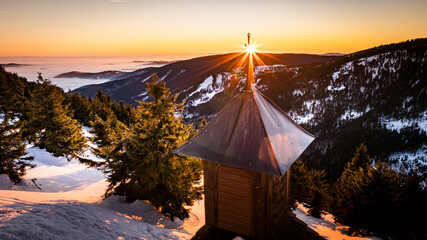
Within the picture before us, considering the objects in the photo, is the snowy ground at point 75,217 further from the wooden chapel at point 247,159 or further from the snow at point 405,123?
the snow at point 405,123

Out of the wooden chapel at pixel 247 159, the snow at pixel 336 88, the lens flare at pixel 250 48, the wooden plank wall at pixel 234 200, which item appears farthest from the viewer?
the snow at pixel 336 88

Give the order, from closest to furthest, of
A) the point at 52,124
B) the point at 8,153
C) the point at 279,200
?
1. the point at 279,200
2. the point at 8,153
3. the point at 52,124

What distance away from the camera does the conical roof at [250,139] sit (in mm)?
6570

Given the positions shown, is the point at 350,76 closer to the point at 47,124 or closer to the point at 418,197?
the point at 418,197

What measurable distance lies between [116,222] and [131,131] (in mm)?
4883

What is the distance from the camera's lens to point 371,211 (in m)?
18.0

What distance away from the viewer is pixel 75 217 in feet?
29.3

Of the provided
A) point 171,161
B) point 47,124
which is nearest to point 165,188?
point 171,161

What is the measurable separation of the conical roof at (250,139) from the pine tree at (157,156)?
439cm

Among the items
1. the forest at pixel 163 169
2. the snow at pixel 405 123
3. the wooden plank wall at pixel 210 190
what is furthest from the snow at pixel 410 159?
the wooden plank wall at pixel 210 190

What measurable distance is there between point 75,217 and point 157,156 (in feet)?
14.8

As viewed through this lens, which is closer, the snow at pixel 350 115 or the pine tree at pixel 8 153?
the pine tree at pixel 8 153

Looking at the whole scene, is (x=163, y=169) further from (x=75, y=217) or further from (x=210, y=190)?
(x=210, y=190)

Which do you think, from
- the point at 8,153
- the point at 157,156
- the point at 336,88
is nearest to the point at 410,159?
the point at 336,88
